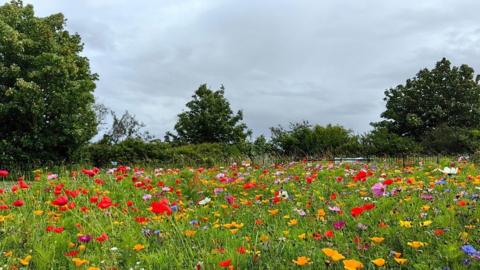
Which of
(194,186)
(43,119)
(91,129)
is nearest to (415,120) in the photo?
(91,129)

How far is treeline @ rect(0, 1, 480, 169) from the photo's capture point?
20.8 m

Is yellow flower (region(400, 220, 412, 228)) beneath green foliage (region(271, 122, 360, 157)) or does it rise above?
beneath

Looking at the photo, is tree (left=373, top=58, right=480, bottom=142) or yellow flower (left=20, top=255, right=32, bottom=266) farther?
tree (left=373, top=58, right=480, bottom=142)

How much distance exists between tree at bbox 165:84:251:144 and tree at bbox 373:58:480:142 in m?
11.0

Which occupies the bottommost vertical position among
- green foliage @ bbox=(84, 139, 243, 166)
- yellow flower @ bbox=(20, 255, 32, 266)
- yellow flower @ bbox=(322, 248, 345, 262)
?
yellow flower @ bbox=(20, 255, 32, 266)

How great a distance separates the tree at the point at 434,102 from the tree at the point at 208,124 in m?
11.0

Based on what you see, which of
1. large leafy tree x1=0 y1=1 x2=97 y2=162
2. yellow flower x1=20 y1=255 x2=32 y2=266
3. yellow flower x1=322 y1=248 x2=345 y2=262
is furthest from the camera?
large leafy tree x1=0 y1=1 x2=97 y2=162

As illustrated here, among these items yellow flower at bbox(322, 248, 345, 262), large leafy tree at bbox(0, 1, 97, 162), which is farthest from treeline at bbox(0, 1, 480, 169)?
yellow flower at bbox(322, 248, 345, 262)

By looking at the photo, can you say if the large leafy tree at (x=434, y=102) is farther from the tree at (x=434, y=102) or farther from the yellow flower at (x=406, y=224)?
the yellow flower at (x=406, y=224)

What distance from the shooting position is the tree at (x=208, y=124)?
3259 centimetres

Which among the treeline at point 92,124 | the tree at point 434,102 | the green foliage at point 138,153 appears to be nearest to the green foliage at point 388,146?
the treeline at point 92,124

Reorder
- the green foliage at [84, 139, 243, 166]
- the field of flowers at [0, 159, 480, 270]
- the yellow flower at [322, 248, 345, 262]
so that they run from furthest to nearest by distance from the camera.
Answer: the green foliage at [84, 139, 243, 166] < the field of flowers at [0, 159, 480, 270] < the yellow flower at [322, 248, 345, 262]

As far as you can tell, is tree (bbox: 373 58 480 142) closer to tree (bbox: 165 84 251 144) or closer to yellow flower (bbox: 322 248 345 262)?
tree (bbox: 165 84 251 144)

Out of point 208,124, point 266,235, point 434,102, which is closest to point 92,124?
point 208,124
